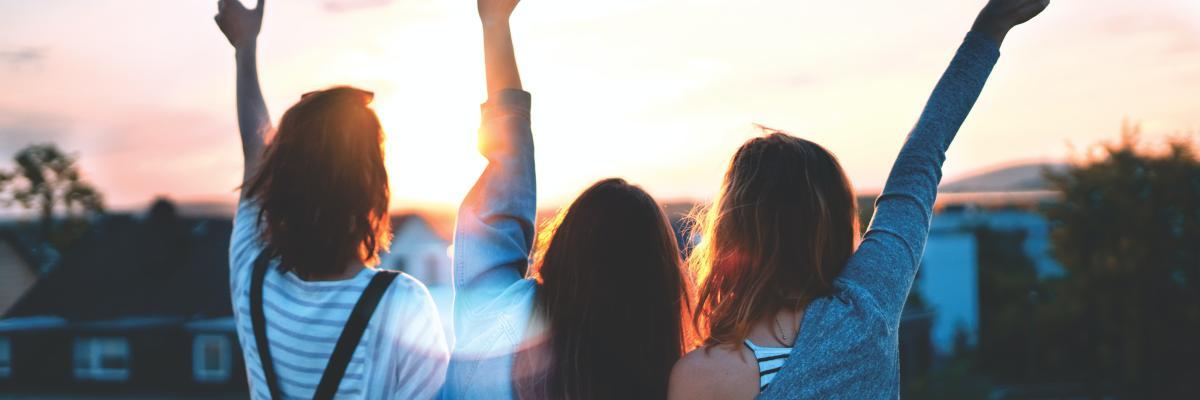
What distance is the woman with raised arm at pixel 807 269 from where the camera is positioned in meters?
1.61

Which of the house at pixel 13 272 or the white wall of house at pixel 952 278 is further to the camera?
the white wall of house at pixel 952 278

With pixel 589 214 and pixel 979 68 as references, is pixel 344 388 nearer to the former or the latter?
pixel 589 214

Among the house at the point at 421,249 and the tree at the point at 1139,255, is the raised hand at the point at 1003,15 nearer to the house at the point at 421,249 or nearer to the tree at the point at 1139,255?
the house at the point at 421,249

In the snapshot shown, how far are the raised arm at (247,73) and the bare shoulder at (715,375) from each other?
4.21 feet

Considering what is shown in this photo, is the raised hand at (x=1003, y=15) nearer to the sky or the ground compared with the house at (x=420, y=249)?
nearer to the sky

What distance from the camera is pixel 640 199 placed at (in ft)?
6.13

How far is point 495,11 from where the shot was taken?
2.05 m

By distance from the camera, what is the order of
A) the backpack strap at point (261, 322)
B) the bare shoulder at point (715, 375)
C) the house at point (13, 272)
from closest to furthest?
the bare shoulder at point (715, 375)
the backpack strap at point (261, 322)
the house at point (13, 272)


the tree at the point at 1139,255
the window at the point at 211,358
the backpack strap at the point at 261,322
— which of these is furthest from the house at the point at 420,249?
the backpack strap at the point at 261,322

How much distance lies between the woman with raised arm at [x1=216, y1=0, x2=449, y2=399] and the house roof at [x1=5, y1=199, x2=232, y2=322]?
84.3 ft

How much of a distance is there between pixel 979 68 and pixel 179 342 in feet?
89.3

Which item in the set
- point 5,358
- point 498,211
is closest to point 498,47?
point 498,211

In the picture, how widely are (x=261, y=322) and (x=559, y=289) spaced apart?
66 centimetres

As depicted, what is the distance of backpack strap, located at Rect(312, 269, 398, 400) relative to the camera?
1906 millimetres
